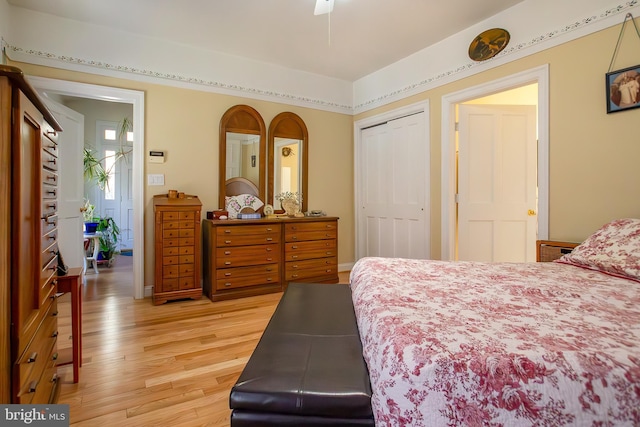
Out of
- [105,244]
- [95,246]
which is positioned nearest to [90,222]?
[105,244]

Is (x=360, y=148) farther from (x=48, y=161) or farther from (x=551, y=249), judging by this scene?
(x=48, y=161)

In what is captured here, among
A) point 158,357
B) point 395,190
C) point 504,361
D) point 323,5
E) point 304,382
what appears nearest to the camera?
point 504,361

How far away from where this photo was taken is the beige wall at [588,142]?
85.8 inches

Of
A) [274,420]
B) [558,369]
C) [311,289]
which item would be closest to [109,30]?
[311,289]

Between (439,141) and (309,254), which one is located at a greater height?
(439,141)

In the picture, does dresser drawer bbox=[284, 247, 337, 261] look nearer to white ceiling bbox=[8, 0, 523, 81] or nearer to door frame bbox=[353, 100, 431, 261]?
door frame bbox=[353, 100, 431, 261]

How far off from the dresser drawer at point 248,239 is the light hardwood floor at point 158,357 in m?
0.60

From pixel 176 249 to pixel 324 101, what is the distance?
9.13 feet

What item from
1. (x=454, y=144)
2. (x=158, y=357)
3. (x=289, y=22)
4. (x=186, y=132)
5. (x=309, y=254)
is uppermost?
(x=289, y=22)

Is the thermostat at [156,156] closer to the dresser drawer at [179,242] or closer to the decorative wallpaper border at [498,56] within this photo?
the dresser drawer at [179,242]

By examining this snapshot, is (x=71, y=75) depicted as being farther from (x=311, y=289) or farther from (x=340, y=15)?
(x=311, y=289)

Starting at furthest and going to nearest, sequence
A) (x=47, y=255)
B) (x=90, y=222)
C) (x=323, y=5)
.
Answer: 1. (x=90, y=222)
2. (x=323, y=5)
3. (x=47, y=255)

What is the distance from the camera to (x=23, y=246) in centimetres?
106

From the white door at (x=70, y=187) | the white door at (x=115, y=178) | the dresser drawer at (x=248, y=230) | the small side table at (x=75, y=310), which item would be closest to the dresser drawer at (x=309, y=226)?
the dresser drawer at (x=248, y=230)
